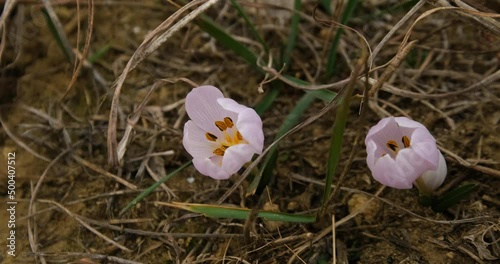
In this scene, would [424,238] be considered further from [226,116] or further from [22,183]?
[22,183]

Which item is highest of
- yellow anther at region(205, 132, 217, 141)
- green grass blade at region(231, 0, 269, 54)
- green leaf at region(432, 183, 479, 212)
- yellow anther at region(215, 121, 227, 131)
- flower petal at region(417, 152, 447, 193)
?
green grass blade at region(231, 0, 269, 54)

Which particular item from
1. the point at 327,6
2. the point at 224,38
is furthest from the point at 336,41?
the point at 224,38

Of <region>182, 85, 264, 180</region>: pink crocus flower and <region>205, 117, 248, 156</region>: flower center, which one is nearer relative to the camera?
<region>182, 85, 264, 180</region>: pink crocus flower

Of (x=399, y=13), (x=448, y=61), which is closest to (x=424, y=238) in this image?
(x=448, y=61)

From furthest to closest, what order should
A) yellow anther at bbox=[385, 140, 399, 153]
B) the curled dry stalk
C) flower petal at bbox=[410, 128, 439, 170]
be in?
the curled dry stalk, yellow anther at bbox=[385, 140, 399, 153], flower petal at bbox=[410, 128, 439, 170]

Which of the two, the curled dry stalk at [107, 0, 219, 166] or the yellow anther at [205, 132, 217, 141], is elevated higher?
the curled dry stalk at [107, 0, 219, 166]

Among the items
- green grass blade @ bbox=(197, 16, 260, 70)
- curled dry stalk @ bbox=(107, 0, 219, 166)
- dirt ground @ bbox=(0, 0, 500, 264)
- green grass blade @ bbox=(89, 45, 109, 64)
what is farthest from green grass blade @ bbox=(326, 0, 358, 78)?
green grass blade @ bbox=(89, 45, 109, 64)

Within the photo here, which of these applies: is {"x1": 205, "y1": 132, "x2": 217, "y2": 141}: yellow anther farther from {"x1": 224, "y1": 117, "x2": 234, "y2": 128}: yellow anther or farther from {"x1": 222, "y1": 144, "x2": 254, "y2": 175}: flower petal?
{"x1": 222, "y1": 144, "x2": 254, "y2": 175}: flower petal
